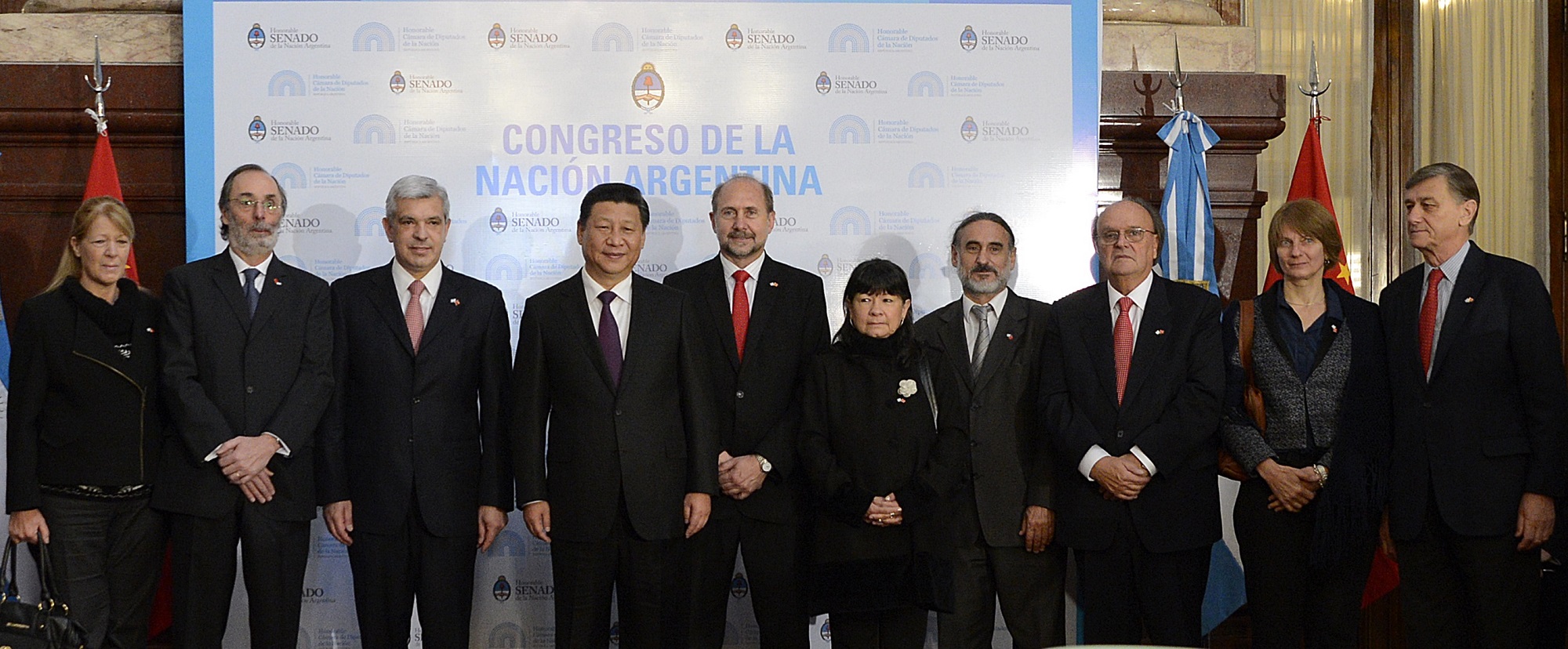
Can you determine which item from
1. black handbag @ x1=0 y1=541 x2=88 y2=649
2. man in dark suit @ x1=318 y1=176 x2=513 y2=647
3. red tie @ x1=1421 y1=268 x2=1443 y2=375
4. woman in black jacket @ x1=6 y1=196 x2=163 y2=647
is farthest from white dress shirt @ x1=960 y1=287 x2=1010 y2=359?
black handbag @ x1=0 y1=541 x2=88 y2=649

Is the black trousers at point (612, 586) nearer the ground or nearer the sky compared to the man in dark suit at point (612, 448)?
nearer the ground

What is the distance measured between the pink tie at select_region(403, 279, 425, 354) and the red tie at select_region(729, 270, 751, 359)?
849 millimetres

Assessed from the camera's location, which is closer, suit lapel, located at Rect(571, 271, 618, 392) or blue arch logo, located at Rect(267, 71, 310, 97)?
suit lapel, located at Rect(571, 271, 618, 392)

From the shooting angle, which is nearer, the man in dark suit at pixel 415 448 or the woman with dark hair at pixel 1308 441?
the woman with dark hair at pixel 1308 441

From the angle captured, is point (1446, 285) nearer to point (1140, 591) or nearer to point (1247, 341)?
point (1247, 341)

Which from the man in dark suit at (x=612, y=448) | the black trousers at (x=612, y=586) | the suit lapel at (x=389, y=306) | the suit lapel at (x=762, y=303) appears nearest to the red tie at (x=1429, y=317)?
the suit lapel at (x=762, y=303)

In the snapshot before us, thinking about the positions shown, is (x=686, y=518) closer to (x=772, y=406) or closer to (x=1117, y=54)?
(x=772, y=406)

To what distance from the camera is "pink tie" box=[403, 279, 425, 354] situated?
341cm

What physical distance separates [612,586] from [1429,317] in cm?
226

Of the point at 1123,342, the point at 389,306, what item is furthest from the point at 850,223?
the point at 389,306

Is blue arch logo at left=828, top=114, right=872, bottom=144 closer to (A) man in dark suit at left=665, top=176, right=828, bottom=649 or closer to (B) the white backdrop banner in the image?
(B) the white backdrop banner

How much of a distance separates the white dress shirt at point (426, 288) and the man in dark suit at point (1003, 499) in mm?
1346

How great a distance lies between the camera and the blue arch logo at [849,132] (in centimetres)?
423

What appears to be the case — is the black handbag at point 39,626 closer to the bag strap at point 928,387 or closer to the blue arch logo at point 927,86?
the bag strap at point 928,387
